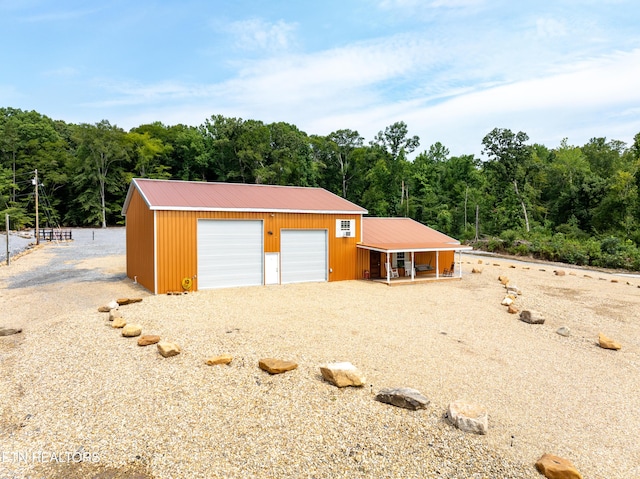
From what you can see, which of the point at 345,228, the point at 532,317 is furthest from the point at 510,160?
the point at 532,317

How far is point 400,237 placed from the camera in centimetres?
2014

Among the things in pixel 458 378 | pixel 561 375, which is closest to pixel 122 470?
pixel 458 378

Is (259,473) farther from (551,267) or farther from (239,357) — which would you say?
(551,267)

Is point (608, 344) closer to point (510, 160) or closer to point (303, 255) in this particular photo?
point (303, 255)

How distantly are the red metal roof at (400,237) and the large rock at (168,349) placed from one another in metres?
10.9

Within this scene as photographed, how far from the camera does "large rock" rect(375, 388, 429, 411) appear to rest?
5.70m

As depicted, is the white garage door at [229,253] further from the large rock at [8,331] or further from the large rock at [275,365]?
the large rock at [275,365]

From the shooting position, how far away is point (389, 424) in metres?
5.32

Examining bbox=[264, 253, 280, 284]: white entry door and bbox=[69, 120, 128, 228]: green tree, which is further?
bbox=[69, 120, 128, 228]: green tree

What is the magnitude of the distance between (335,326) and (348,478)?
562 cm

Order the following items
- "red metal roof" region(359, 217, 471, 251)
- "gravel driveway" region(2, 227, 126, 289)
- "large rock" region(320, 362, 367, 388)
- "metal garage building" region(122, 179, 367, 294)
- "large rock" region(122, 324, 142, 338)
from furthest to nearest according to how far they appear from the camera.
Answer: "red metal roof" region(359, 217, 471, 251) < "gravel driveway" region(2, 227, 126, 289) < "metal garage building" region(122, 179, 367, 294) < "large rock" region(122, 324, 142, 338) < "large rock" region(320, 362, 367, 388)

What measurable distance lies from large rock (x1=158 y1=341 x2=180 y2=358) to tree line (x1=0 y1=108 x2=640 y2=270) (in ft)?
102

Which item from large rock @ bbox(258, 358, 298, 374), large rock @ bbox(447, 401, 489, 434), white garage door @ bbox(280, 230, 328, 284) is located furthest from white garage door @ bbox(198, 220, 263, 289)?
large rock @ bbox(447, 401, 489, 434)

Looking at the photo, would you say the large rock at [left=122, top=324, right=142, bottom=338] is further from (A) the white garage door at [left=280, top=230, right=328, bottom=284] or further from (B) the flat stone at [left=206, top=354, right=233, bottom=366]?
(A) the white garage door at [left=280, top=230, right=328, bottom=284]
